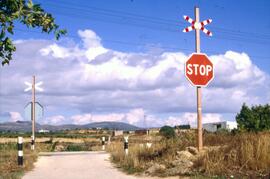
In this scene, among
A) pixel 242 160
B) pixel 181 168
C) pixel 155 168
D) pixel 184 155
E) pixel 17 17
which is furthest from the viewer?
pixel 184 155

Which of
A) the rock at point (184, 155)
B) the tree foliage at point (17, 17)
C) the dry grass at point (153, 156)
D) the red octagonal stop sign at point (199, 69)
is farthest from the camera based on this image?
the red octagonal stop sign at point (199, 69)

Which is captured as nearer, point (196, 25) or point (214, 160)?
point (214, 160)

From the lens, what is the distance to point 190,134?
20.1 metres

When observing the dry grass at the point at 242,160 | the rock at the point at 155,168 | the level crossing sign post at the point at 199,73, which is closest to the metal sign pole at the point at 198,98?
the level crossing sign post at the point at 199,73

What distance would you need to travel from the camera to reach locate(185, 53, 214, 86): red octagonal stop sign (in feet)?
52.8

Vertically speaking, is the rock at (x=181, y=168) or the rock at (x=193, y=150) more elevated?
the rock at (x=193, y=150)

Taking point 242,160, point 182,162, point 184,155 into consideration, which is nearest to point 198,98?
point 184,155

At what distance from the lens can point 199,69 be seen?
53.5ft

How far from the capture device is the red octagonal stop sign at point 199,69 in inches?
634

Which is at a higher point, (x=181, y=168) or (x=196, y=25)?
Answer: (x=196, y=25)

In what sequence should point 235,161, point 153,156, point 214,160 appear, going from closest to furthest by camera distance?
point 235,161 < point 214,160 < point 153,156

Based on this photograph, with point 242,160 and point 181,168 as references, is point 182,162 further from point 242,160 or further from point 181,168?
point 242,160

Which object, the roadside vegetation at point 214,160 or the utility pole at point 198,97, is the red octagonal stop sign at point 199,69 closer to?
the utility pole at point 198,97

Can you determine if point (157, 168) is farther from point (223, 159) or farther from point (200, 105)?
point (200, 105)
